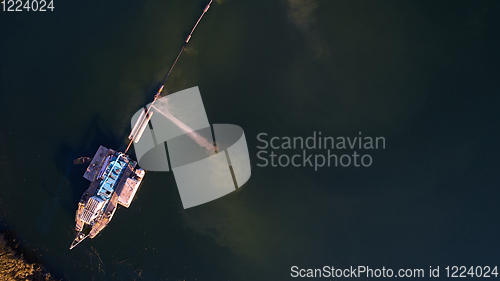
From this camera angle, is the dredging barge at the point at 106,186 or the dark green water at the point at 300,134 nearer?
the dredging barge at the point at 106,186

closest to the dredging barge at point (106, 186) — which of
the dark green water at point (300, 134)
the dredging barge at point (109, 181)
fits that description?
the dredging barge at point (109, 181)

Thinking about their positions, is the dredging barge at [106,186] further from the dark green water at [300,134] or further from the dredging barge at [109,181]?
the dark green water at [300,134]

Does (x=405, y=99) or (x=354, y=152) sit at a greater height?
(x=405, y=99)

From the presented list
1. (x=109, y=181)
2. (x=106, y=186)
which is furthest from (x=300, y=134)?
(x=106, y=186)

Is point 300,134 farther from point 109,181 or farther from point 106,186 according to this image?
point 106,186

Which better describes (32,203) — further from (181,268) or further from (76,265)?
(181,268)

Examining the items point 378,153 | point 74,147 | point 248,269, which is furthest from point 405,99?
point 74,147

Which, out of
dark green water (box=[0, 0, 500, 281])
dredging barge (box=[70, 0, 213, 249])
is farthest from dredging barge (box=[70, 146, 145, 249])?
dark green water (box=[0, 0, 500, 281])

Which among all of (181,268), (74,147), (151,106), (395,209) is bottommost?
(181,268)
